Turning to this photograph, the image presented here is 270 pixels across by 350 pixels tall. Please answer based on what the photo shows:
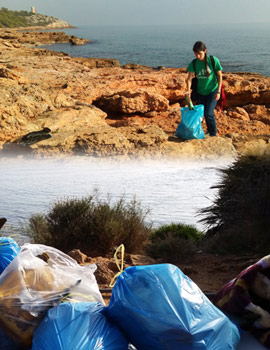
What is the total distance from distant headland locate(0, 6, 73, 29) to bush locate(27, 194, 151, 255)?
305 feet

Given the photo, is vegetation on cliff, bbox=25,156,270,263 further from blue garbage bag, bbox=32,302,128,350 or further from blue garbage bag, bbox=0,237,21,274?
blue garbage bag, bbox=32,302,128,350

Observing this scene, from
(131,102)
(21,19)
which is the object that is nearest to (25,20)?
(21,19)

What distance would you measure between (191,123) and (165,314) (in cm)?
652

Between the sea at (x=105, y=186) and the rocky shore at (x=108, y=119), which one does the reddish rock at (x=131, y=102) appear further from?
the sea at (x=105, y=186)

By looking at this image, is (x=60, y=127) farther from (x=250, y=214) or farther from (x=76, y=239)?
(x=250, y=214)

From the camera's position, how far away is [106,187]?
735 cm

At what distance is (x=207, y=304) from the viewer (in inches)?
116

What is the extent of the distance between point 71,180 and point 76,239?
3.89 feet

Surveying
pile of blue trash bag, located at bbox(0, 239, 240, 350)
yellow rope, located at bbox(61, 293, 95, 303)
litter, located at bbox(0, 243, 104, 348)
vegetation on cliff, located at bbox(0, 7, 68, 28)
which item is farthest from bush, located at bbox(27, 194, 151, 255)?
vegetation on cliff, located at bbox(0, 7, 68, 28)

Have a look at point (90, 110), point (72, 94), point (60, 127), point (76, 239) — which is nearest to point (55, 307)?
point (76, 239)

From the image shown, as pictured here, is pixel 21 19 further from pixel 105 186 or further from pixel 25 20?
pixel 105 186

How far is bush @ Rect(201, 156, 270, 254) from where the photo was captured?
5938mm

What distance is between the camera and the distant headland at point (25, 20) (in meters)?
99.0

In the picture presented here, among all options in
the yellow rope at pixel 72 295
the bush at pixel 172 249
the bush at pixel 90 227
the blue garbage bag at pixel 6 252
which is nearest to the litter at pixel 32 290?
the yellow rope at pixel 72 295
